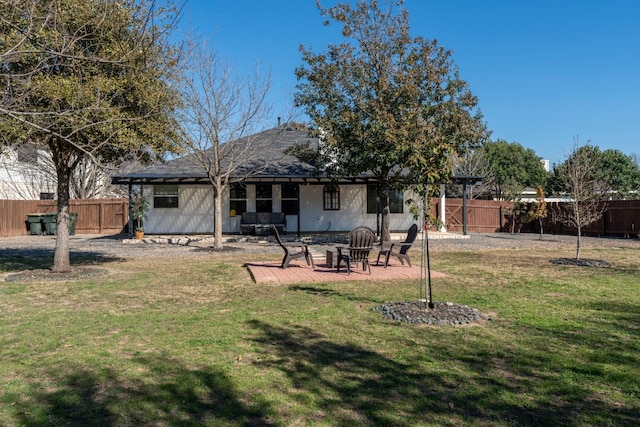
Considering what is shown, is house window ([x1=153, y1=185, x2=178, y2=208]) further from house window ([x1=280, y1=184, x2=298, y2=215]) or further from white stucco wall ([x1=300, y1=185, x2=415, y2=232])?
white stucco wall ([x1=300, y1=185, x2=415, y2=232])

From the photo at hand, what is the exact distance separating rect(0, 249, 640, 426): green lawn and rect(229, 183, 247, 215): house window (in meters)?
12.7

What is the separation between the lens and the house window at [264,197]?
21.1 metres

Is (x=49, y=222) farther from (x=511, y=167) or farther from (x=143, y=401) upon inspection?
(x=511, y=167)

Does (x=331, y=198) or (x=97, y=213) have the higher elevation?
(x=331, y=198)

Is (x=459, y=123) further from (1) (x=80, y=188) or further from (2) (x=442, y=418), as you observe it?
(1) (x=80, y=188)

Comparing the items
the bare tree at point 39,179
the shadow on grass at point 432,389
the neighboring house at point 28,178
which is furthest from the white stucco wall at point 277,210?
the shadow on grass at point 432,389

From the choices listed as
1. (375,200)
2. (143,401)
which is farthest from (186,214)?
(143,401)

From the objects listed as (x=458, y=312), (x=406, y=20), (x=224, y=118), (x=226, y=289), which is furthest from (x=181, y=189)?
(x=458, y=312)

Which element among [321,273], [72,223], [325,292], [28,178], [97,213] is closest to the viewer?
[325,292]

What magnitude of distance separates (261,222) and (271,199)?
1.36 m

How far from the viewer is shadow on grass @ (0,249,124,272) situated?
1154 centimetres

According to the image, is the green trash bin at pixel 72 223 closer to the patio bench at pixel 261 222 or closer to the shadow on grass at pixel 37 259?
the shadow on grass at pixel 37 259

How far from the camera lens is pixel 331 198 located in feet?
70.9

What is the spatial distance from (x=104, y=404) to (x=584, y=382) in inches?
155
